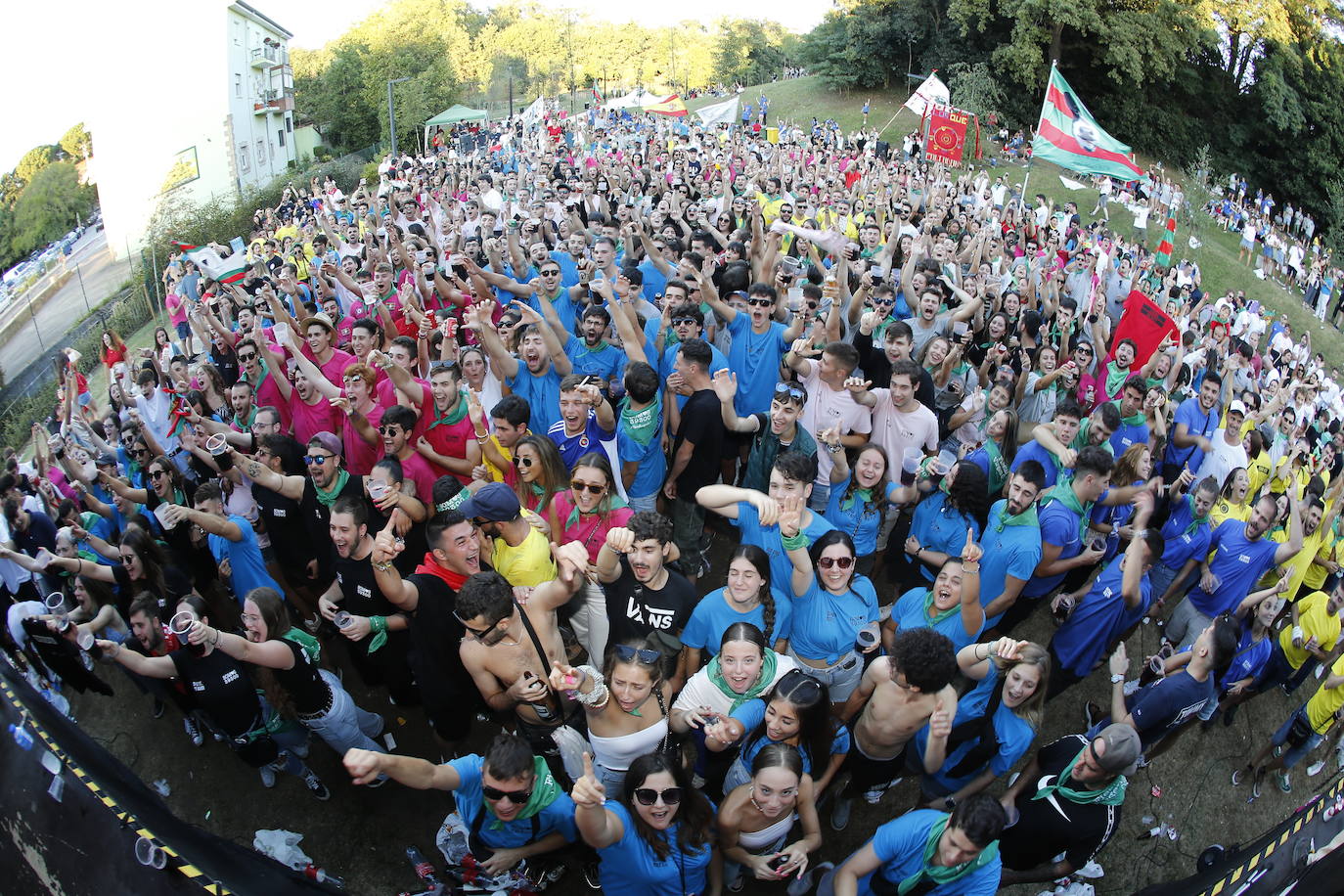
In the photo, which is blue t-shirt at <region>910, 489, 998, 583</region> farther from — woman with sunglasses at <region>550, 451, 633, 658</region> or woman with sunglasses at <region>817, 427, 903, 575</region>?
woman with sunglasses at <region>550, 451, 633, 658</region>

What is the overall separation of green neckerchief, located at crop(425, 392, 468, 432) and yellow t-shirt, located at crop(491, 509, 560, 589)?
1315mm

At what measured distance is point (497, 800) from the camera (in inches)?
120

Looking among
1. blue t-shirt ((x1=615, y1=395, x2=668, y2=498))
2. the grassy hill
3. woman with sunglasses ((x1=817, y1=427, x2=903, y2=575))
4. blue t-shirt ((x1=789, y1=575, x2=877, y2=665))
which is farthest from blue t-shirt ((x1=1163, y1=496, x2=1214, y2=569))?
the grassy hill

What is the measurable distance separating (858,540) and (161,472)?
4615mm

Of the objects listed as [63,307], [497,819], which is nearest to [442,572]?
[497,819]

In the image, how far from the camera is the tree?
4956 cm

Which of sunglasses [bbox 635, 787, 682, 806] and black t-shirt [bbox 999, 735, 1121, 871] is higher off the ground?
sunglasses [bbox 635, 787, 682, 806]

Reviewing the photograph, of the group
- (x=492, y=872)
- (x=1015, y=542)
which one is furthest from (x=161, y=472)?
(x=1015, y=542)

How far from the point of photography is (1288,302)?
72.1 ft

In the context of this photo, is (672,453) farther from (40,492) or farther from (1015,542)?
(40,492)

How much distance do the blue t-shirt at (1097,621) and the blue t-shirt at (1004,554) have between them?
48 cm

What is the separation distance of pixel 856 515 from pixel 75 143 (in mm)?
63558

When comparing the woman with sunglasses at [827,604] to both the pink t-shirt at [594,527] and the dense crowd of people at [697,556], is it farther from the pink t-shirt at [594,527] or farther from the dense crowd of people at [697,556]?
the pink t-shirt at [594,527]

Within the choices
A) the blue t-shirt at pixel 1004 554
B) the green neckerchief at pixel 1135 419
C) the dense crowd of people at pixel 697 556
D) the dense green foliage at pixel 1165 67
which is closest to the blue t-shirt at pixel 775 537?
the dense crowd of people at pixel 697 556
